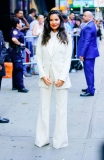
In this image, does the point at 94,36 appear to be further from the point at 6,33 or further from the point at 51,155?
the point at 6,33

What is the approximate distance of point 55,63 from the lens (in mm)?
5680

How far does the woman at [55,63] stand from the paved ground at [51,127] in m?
Result: 0.36

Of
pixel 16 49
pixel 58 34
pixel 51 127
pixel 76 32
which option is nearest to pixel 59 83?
pixel 58 34

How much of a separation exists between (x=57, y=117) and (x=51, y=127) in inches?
48.8

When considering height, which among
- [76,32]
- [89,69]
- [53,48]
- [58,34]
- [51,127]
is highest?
[58,34]

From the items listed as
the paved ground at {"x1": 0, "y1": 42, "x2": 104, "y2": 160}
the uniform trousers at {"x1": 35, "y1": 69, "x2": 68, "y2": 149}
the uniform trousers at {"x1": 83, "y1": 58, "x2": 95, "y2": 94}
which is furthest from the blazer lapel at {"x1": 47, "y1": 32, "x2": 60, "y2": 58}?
the uniform trousers at {"x1": 83, "y1": 58, "x2": 95, "y2": 94}

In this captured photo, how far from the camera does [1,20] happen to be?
15875mm

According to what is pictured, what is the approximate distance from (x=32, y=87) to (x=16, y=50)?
139 centimetres

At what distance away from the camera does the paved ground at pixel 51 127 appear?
226 inches

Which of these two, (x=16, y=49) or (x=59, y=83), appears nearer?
(x=59, y=83)

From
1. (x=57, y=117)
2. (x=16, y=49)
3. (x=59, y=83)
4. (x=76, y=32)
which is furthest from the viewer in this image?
(x=76, y=32)

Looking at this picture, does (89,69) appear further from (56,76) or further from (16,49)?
(56,76)

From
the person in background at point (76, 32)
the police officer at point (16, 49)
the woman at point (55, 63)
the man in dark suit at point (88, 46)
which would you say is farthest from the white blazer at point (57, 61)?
the person in background at point (76, 32)

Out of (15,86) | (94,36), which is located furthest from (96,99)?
(15,86)
